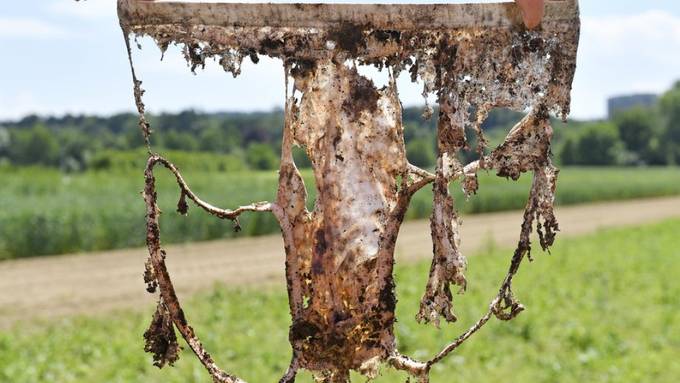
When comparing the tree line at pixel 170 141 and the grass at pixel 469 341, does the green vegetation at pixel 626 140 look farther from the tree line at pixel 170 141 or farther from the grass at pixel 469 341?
the grass at pixel 469 341

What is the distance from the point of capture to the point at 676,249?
16516 mm

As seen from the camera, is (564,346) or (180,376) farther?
(564,346)

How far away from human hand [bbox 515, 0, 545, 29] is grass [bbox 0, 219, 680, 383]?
529 centimetres

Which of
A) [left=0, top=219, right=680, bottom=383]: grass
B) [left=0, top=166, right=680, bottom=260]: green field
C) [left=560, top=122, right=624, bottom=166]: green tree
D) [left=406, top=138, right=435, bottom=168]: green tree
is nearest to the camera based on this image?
[left=406, top=138, right=435, bottom=168]: green tree

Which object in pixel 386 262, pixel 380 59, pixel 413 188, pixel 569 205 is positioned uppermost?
pixel 380 59

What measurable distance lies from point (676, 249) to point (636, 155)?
2472 inches

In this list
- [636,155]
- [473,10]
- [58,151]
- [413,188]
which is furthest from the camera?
[636,155]

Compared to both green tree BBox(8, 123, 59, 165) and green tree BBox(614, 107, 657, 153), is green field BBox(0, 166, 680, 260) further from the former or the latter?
green tree BBox(614, 107, 657, 153)

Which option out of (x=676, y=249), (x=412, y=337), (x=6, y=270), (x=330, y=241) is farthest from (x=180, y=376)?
(x=676, y=249)

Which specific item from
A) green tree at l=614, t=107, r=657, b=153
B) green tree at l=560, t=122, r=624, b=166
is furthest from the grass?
green tree at l=614, t=107, r=657, b=153

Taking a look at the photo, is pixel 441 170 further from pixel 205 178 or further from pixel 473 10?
pixel 205 178

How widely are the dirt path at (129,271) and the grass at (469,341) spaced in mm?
1205

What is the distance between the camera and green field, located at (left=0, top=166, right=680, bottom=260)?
682 inches

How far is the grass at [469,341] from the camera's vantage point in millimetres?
7406
